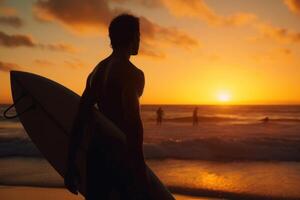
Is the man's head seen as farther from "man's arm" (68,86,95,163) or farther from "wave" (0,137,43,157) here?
"wave" (0,137,43,157)

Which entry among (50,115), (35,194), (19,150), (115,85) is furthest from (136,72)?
(19,150)

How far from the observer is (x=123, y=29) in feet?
7.32

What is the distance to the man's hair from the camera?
223cm

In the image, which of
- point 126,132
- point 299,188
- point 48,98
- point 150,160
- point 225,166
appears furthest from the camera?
point 150,160

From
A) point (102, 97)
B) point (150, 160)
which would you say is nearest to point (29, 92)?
point (102, 97)

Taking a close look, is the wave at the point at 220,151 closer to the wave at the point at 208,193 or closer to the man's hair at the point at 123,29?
the wave at the point at 208,193

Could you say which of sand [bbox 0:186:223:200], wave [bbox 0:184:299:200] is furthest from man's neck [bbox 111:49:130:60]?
wave [bbox 0:184:299:200]

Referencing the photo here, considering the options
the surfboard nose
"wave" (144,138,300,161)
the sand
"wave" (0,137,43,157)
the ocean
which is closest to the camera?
the surfboard nose

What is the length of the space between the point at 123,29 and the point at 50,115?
5.03 ft

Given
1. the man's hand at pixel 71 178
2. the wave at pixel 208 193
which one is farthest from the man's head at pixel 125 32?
the wave at pixel 208 193

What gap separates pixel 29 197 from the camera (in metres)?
6.41

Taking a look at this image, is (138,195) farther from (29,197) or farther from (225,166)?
(225,166)

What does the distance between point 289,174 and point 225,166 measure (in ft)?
5.78

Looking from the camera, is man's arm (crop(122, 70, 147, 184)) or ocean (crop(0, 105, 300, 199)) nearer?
man's arm (crop(122, 70, 147, 184))
